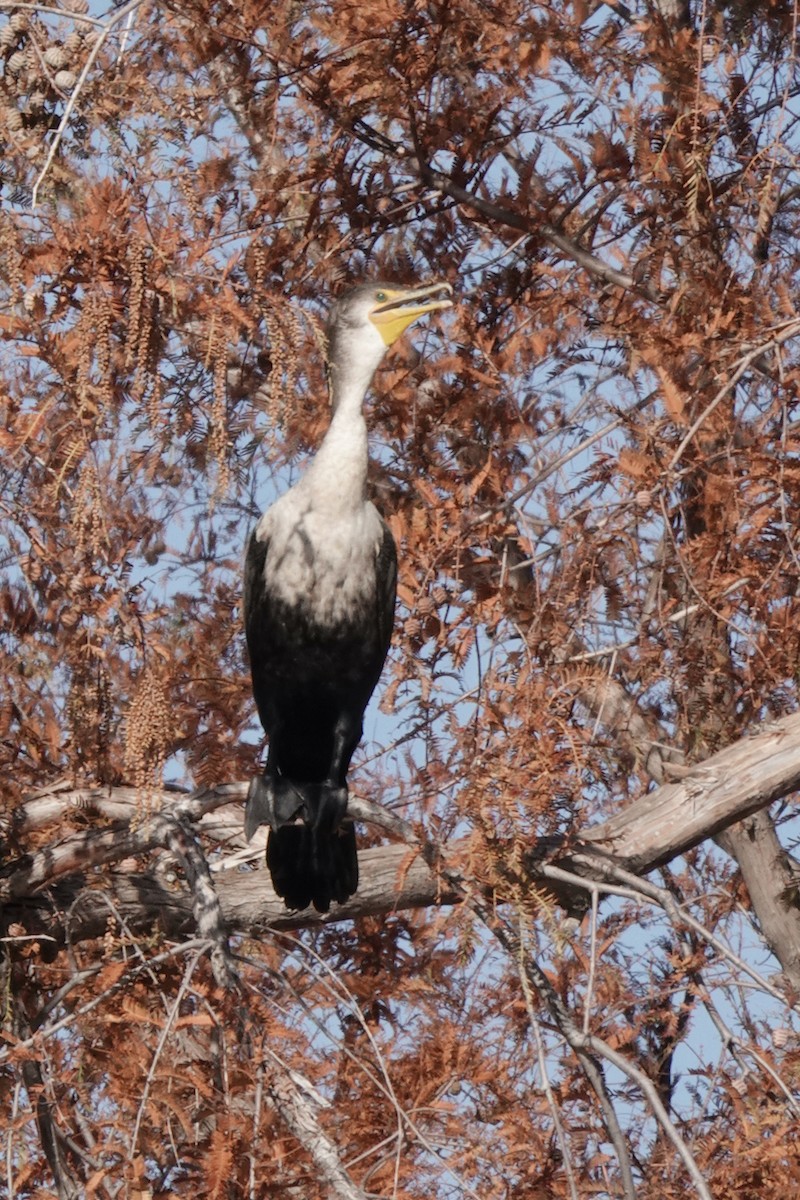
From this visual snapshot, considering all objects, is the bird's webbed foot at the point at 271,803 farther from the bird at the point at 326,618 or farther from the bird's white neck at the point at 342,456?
the bird's white neck at the point at 342,456

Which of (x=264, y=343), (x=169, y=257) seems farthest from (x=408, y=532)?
(x=169, y=257)

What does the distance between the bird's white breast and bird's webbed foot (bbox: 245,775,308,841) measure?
40 cm

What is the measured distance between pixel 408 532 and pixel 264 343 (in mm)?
831

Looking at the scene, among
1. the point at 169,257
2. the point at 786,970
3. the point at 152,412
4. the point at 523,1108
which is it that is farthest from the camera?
the point at 786,970

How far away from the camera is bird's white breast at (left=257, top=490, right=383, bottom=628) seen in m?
4.02

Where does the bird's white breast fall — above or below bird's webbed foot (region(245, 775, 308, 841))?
above

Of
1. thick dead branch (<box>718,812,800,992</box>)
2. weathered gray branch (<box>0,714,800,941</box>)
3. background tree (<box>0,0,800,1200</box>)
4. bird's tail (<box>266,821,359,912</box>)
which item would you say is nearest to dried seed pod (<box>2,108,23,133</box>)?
background tree (<box>0,0,800,1200</box>)

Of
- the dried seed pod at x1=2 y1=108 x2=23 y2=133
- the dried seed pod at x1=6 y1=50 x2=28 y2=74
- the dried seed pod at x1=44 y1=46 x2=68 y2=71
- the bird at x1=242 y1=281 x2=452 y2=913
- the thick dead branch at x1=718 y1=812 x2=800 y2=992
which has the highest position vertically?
the dried seed pod at x1=6 y1=50 x2=28 y2=74

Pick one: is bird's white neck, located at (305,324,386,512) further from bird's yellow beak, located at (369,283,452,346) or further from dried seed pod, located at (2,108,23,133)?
dried seed pod, located at (2,108,23,133)

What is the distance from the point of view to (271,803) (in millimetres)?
3926

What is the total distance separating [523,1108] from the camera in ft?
11.8

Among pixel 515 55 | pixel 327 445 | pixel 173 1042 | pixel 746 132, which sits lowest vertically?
pixel 173 1042

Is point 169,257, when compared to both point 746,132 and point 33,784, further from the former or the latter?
point 746,132

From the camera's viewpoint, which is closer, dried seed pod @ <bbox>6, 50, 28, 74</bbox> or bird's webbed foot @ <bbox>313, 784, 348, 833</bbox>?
dried seed pod @ <bbox>6, 50, 28, 74</bbox>
